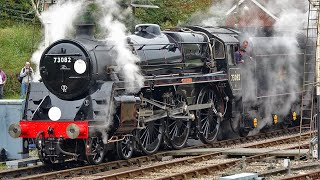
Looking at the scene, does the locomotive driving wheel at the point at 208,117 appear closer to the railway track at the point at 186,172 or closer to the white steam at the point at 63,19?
the railway track at the point at 186,172

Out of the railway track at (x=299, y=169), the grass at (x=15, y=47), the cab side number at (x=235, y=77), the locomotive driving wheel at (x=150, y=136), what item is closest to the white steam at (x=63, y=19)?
the locomotive driving wheel at (x=150, y=136)

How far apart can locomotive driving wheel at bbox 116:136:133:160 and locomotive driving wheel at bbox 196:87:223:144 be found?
253cm

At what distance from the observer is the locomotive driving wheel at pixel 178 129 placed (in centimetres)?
1712

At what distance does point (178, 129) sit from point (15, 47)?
15.4 meters

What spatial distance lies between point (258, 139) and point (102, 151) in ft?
18.7

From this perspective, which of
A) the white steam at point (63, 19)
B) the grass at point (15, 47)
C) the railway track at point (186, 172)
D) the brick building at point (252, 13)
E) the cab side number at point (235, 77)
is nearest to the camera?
the railway track at point (186, 172)

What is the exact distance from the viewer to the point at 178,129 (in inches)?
694

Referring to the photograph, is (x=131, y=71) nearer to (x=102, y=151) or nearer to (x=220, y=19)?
(x=102, y=151)

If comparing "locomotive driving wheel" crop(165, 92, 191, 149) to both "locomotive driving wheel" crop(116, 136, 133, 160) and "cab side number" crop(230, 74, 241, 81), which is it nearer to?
"locomotive driving wheel" crop(116, 136, 133, 160)

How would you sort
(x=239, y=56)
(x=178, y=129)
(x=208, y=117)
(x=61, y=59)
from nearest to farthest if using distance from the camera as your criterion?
(x=61, y=59), (x=178, y=129), (x=208, y=117), (x=239, y=56)

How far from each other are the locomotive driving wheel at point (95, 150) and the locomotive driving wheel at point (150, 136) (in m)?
1.03

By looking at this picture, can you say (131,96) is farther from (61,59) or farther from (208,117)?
(208,117)

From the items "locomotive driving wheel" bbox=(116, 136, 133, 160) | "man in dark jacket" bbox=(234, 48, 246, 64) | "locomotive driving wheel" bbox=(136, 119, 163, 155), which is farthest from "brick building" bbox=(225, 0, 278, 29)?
"locomotive driving wheel" bbox=(116, 136, 133, 160)

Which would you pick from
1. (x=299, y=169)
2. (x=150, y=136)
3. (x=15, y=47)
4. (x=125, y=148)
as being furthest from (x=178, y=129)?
(x=15, y=47)
